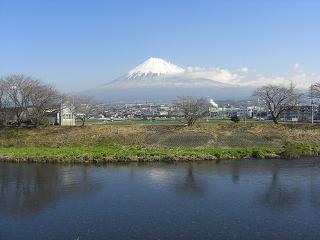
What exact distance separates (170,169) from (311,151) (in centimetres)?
928

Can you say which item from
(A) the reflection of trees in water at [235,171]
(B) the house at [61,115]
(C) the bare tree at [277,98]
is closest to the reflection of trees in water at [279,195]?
(A) the reflection of trees in water at [235,171]

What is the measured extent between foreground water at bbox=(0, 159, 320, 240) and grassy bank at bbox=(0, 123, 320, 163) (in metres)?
1.67

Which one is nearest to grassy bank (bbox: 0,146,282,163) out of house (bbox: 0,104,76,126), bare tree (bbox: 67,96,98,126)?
house (bbox: 0,104,76,126)

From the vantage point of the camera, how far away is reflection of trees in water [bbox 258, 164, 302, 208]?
14914mm

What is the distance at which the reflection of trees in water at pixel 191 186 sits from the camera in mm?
16594

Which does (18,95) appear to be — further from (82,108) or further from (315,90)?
(315,90)

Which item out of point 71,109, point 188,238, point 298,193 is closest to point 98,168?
point 298,193

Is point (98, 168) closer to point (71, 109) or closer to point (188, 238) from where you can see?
point (188, 238)

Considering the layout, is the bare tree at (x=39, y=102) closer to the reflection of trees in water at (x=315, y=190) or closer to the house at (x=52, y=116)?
the house at (x=52, y=116)

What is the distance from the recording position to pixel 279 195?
1596 cm

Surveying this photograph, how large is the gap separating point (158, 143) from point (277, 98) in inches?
520

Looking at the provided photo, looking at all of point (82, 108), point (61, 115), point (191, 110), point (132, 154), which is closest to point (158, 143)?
point (132, 154)

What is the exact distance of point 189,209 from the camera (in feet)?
46.2

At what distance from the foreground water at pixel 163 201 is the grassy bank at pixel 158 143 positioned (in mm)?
1674
